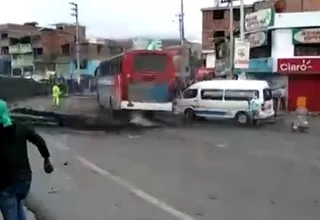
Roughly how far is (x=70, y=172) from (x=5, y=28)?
101 meters

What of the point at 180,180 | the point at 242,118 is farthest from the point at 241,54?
Answer: the point at 180,180

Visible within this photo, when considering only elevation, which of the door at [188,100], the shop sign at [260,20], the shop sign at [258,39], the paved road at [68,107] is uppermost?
the shop sign at [260,20]

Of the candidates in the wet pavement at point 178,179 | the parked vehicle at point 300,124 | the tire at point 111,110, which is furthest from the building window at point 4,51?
the wet pavement at point 178,179

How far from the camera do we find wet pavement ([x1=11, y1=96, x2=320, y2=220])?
877 cm

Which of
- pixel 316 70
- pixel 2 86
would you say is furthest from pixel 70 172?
pixel 2 86

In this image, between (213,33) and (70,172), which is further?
(213,33)

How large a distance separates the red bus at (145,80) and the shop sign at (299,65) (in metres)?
12.0

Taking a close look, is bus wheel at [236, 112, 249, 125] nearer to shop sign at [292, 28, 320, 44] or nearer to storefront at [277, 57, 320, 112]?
storefront at [277, 57, 320, 112]

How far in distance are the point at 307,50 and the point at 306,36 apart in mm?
874

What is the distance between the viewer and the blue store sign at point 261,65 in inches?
1543

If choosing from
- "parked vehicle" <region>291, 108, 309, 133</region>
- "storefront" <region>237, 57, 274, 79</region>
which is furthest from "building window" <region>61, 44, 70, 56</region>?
"parked vehicle" <region>291, 108, 309, 133</region>

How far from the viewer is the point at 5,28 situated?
109438 millimetres

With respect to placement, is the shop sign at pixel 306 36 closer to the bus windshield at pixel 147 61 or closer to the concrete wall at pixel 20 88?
the bus windshield at pixel 147 61

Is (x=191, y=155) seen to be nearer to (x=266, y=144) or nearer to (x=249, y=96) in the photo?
(x=266, y=144)
